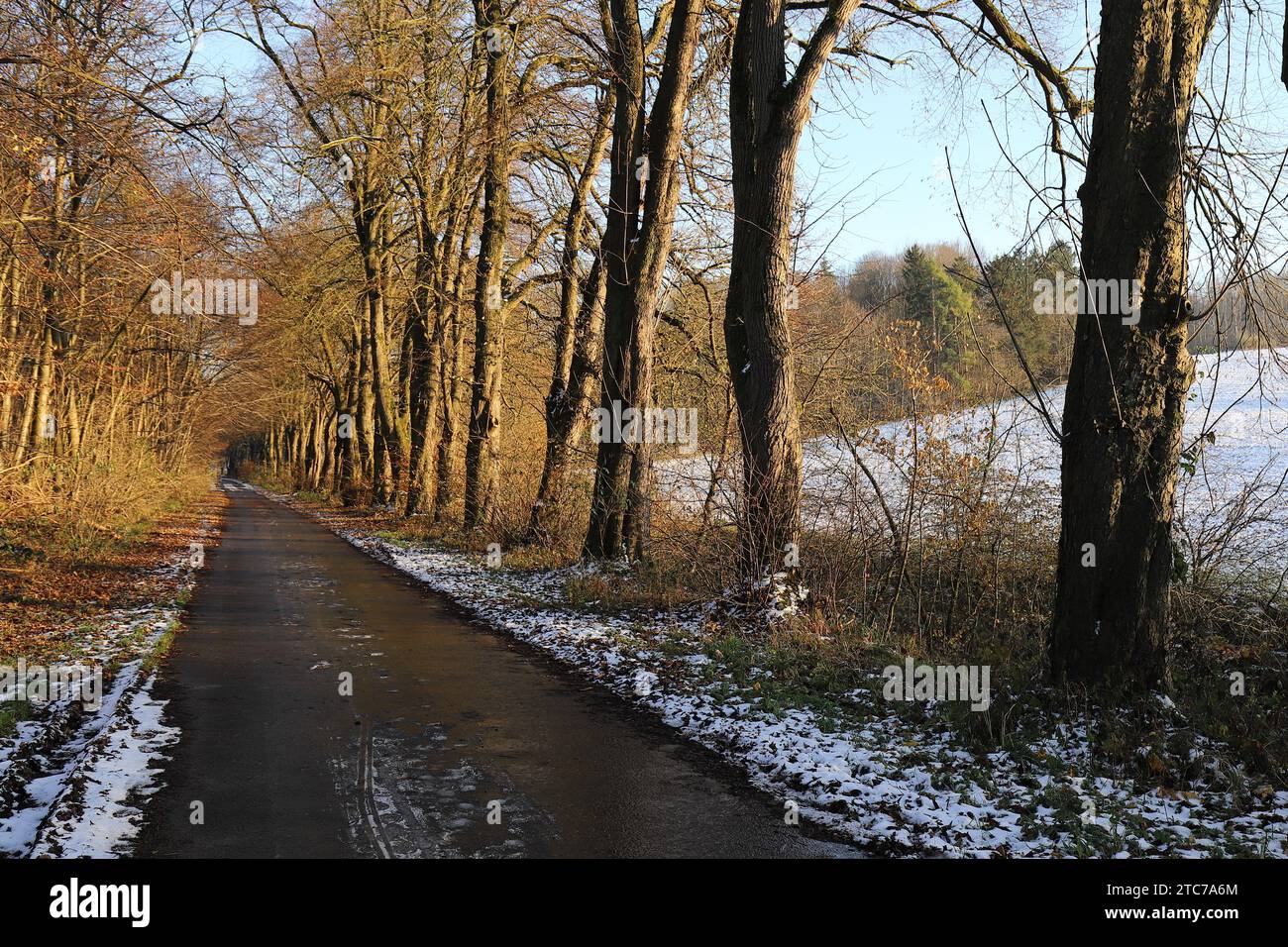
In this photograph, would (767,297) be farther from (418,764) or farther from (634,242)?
(418,764)

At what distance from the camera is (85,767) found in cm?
605

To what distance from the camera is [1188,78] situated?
692 centimetres

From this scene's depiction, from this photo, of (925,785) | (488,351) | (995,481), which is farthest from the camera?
(488,351)

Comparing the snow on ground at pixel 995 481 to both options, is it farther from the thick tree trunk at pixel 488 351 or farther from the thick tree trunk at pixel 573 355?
the thick tree trunk at pixel 488 351

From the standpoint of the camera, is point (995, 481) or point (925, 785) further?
point (995, 481)

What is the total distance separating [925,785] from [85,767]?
5.22 metres

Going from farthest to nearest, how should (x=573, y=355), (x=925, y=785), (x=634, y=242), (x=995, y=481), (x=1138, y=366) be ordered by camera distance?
(x=573, y=355), (x=634, y=242), (x=995, y=481), (x=1138, y=366), (x=925, y=785)

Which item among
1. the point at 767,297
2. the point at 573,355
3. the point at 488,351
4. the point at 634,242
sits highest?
the point at 634,242

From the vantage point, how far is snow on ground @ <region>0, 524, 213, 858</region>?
495cm

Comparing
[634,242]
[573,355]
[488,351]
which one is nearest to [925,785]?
[634,242]

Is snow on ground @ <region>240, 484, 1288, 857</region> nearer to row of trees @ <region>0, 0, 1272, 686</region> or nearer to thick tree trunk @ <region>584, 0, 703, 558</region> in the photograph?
row of trees @ <region>0, 0, 1272, 686</region>

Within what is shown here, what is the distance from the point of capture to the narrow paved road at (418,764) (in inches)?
199
